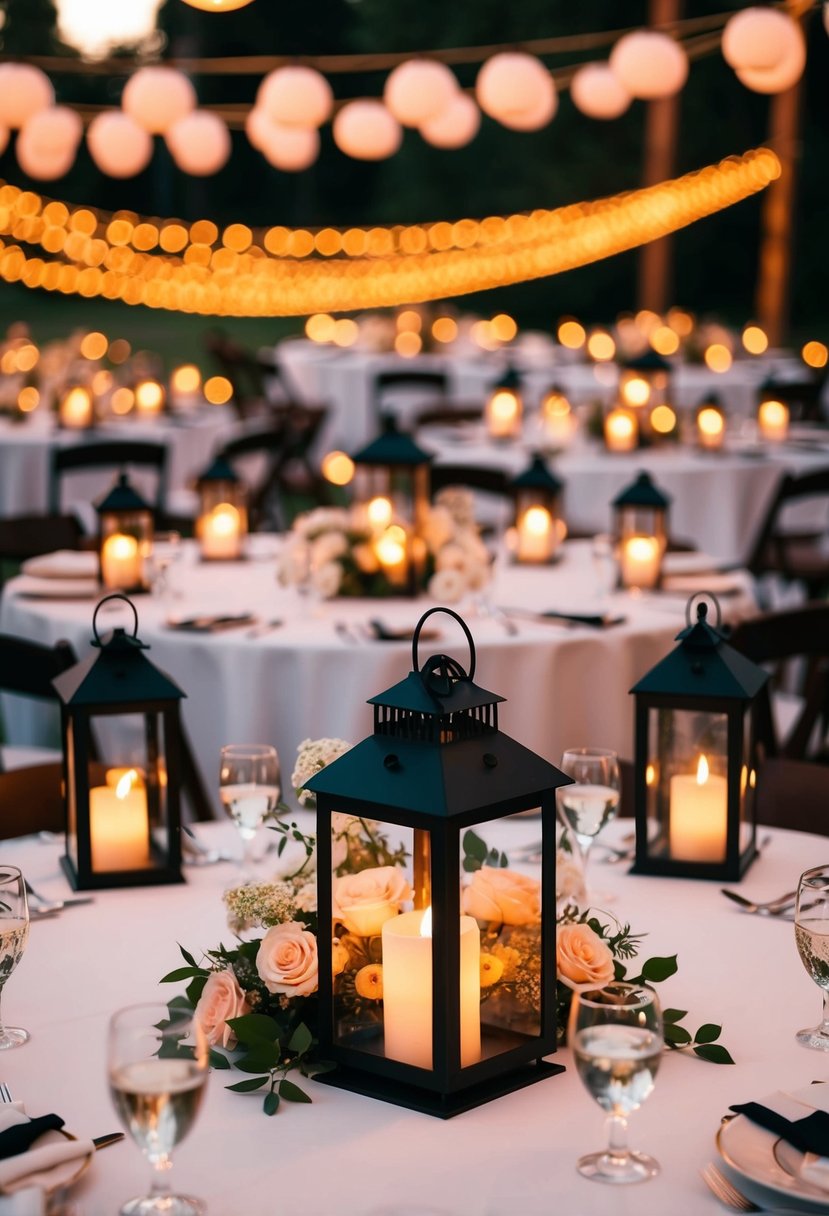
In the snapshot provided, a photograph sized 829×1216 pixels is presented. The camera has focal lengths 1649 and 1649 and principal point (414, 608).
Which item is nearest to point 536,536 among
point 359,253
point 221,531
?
point 221,531

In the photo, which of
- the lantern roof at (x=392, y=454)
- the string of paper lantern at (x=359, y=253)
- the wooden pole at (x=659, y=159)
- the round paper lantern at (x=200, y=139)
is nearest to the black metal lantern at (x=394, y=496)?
the lantern roof at (x=392, y=454)

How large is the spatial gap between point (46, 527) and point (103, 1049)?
3701 millimetres

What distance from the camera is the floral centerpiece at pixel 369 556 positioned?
12.7ft

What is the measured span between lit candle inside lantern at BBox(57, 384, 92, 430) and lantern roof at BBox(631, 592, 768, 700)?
5710 mm

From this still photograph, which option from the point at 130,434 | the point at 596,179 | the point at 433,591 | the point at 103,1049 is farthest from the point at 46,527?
the point at 596,179

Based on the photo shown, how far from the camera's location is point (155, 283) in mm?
13516

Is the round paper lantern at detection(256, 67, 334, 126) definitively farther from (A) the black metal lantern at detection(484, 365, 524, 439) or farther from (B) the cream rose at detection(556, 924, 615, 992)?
(B) the cream rose at detection(556, 924, 615, 992)

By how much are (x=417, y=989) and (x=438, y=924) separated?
0.09 metres

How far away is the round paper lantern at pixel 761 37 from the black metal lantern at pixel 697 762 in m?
4.30

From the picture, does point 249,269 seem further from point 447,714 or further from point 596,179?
point 447,714

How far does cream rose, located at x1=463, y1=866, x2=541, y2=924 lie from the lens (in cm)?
164

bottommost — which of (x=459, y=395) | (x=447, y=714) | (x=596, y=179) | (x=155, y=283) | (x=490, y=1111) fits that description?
(x=490, y=1111)

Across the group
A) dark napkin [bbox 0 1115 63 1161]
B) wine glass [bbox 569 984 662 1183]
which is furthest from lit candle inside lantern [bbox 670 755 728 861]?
dark napkin [bbox 0 1115 63 1161]

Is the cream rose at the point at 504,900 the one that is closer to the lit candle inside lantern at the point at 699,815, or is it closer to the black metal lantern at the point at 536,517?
the lit candle inside lantern at the point at 699,815
